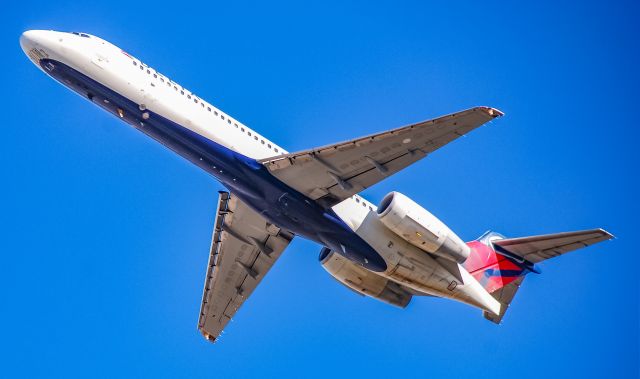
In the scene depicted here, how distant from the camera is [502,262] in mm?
39000

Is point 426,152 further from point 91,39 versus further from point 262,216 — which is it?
point 91,39

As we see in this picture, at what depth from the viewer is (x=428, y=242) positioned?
113 feet

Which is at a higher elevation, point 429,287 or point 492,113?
point 492,113

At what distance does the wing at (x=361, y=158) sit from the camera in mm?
29578

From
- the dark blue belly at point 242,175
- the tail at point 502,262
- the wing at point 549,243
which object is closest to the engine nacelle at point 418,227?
the dark blue belly at point 242,175

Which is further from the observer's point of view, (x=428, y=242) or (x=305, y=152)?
(x=428, y=242)

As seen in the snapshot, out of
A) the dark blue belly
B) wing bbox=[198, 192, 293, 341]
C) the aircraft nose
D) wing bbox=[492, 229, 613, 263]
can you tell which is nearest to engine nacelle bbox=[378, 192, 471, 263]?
the dark blue belly

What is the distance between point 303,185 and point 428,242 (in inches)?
228

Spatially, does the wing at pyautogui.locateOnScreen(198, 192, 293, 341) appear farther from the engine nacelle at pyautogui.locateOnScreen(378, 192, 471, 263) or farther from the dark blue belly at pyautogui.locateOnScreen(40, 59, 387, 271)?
the engine nacelle at pyautogui.locateOnScreen(378, 192, 471, 263)

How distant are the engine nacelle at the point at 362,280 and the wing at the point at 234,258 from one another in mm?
2259

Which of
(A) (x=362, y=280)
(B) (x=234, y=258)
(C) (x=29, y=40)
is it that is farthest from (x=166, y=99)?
(A) (x=362, y=280)

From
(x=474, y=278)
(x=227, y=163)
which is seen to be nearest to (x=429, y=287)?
(x=474, y=278)

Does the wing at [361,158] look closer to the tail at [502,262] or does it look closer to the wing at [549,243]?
the wing at [549,243]

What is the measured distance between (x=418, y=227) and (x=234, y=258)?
9.78 m
